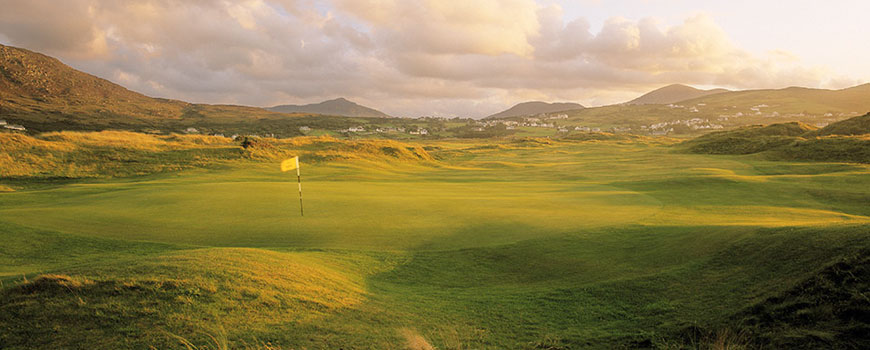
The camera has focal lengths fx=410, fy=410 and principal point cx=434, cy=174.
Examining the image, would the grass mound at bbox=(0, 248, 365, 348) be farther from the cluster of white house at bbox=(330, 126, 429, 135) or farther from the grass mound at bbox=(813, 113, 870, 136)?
the cluster of white house at bbox=(330, 126, 429, 135)

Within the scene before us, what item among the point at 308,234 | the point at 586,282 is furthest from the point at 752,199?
the point at 308,234

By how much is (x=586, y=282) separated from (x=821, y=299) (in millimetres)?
4381

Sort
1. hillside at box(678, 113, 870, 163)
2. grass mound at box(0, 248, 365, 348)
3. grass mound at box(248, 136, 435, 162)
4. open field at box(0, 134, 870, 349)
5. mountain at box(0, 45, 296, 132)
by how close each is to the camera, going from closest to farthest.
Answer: grass mound at box(0, 248, 365, 348) < open field at box(0, 134, 870, 349) < hillside at box(678, 113, 870, 163) < grass mound at box(248, 136, 435, 162) < mountain at box(0, 45, 296, 132)

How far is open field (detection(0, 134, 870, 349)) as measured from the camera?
6.08 m

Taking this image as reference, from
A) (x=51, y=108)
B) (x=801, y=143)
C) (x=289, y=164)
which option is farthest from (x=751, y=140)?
(x=51, y=108)

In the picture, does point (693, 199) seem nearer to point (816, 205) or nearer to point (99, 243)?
point (816, 205)

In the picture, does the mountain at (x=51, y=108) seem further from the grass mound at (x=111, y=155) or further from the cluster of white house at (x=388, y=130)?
the grass mound at (x=111, y=155)

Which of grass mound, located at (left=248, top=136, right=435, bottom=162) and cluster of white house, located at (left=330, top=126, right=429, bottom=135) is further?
cluster of white house, located at (left=330, top=126, right=429, bottom=135)

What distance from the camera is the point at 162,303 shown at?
21.4 ft

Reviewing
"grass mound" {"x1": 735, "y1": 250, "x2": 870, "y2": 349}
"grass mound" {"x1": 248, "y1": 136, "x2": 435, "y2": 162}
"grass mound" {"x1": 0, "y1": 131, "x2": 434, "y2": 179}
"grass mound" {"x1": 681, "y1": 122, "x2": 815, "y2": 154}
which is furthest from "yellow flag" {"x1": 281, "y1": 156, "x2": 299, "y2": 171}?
"grass mound" {"x1": 681, "y1": 122, "x2": 815, "y2": 154}

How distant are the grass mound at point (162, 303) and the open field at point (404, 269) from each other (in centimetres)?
3

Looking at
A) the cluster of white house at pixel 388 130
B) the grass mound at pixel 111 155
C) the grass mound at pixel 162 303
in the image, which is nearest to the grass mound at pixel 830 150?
the grass mound at pixel 111 155

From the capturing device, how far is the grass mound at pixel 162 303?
5.56m

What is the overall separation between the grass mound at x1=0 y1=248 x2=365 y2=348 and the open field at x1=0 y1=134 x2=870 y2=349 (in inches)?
1.3
